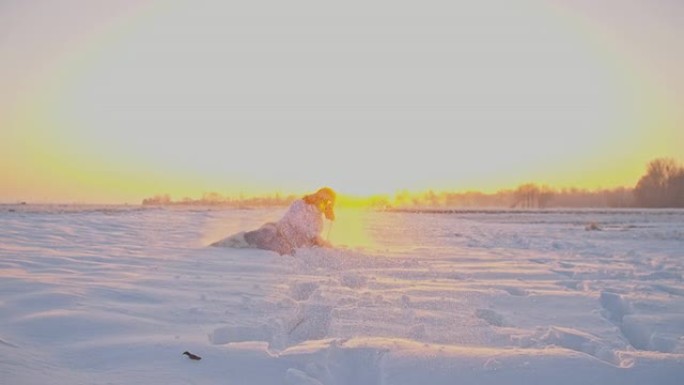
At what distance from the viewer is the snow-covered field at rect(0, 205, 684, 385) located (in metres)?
3.04

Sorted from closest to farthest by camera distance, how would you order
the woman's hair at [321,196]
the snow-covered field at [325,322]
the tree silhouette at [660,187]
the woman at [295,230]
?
the snow-covered field at [325,322] < the woman at [295,230] < the woman's hair at [321,196] < the tree silhouette at [660,187]

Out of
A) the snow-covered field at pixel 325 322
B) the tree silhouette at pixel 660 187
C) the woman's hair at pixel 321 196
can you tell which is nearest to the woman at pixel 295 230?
the woman's hair at pixel 321 196

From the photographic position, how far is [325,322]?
4.20 metres

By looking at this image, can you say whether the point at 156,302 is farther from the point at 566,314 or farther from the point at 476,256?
the point at 476,256

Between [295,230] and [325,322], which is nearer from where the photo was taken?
[325,322]

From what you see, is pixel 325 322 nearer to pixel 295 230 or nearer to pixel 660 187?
pixel 295 230

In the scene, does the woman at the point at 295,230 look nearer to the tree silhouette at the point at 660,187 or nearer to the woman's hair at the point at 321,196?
the woman's hair at the point at 321,196

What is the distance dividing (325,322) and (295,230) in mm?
6375

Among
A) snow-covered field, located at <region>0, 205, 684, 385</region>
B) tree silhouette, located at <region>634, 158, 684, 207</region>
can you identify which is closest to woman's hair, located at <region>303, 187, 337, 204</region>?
snow-covered field, located at <region>0, 205, 684, 385</region>

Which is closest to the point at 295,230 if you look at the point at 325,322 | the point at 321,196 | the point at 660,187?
the point at 321,196

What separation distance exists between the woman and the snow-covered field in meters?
1.95

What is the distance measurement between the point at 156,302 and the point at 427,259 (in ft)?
18.1

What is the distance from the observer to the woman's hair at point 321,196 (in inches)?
454

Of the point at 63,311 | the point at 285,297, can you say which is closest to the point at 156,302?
the point at 63,311
